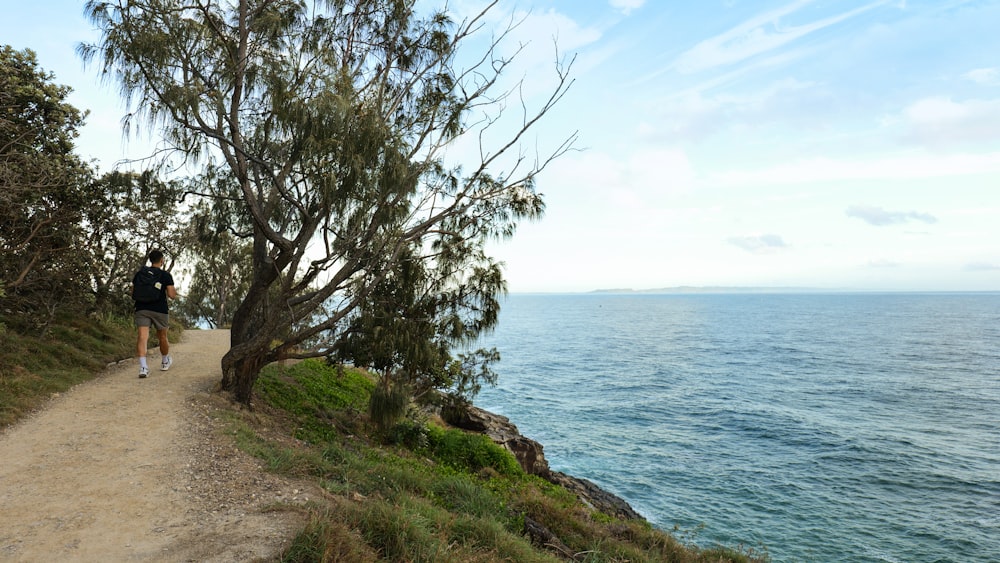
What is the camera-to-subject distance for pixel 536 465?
17219mm

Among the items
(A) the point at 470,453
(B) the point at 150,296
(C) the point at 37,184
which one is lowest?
(A) the point at 470,453

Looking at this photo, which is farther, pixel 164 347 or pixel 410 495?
pixel 164 347

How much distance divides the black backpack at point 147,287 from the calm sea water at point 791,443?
1545 cm

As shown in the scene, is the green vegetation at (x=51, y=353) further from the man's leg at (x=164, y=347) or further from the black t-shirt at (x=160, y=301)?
the black t-shirt at (x=160, y=301)

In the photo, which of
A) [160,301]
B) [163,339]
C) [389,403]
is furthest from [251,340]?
[389,403]

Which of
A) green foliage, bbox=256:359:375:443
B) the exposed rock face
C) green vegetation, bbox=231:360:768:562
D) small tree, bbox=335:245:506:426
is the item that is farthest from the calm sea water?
small tree, bbox=335:245:506:426

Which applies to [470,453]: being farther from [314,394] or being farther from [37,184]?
[37,184]

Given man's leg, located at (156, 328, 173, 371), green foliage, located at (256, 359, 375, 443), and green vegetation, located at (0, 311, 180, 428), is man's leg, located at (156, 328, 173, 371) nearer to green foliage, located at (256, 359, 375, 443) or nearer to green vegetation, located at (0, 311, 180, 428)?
green vegetation, located at (0, 311, 180, 428)

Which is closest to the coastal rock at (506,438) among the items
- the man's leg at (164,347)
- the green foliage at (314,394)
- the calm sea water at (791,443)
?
the green foliage at (314,394)

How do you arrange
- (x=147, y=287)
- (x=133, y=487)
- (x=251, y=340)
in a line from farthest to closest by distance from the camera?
(x=147, y=287) → (x=251, y=340) → (x=133, y=487)

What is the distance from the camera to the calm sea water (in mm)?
16469

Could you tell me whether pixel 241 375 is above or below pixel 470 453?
above

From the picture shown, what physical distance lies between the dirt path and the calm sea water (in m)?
13.2

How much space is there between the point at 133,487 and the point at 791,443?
86.3ft
